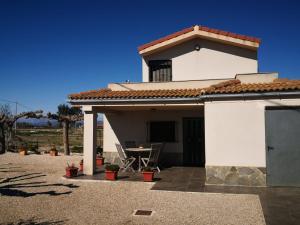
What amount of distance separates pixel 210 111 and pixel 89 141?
4799 millimetres

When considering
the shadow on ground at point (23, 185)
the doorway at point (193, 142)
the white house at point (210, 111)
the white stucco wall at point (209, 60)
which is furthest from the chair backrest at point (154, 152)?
the white stucco wall at point (209, 60)

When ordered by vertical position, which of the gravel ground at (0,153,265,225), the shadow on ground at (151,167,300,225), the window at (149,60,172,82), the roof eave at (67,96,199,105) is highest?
the window at (149,60,172,82)

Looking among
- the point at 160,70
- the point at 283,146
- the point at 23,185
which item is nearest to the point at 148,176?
the point at 23,185

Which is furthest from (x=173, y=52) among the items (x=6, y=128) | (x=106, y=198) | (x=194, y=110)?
(x=6, y=128)

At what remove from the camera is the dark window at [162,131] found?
573 inches

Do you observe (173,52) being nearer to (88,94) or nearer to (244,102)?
(88,94)

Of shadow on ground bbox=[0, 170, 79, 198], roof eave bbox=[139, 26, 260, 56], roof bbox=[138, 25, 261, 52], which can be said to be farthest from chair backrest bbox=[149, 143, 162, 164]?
roof bbox=[138, 25, 261, 52]

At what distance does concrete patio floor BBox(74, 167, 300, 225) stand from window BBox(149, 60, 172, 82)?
192 inches

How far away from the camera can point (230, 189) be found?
9070mm

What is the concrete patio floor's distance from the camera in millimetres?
6551

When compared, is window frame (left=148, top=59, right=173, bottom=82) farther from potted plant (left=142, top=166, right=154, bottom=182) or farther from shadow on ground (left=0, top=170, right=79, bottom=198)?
shadow on ground (left=0, top=170, right=79, bottom=198)

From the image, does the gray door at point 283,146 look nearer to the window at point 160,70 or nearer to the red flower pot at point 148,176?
the red flower pot at point 148,176

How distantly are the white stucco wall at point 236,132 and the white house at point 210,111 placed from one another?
29mm

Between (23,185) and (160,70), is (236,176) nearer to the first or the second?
(23,185)
